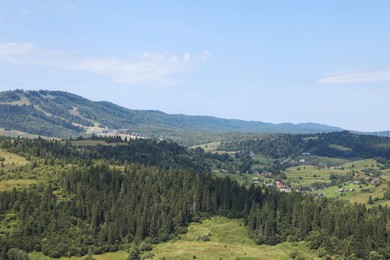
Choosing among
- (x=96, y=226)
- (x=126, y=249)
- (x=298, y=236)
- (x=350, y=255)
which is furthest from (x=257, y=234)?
(x=96, y=226)

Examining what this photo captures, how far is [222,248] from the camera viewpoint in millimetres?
172250

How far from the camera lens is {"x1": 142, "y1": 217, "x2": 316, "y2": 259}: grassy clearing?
164 metres

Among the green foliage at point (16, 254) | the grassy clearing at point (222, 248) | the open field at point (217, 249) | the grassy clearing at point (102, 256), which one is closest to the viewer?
the grassy clearing at point (222, 248)

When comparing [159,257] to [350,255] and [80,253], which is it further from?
[350,255]

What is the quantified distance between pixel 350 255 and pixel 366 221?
28070mm

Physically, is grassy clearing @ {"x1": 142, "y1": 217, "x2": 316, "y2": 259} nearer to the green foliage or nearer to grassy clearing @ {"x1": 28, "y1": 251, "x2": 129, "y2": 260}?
grassy clearing @ {"x1": 28, "y1": 251, "x2": 129, "y2": 260}

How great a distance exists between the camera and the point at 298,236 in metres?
188

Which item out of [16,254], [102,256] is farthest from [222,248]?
[16,254]

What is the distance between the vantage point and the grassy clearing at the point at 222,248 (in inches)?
6457

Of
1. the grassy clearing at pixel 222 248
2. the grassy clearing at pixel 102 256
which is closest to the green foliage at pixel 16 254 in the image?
the grassy clearing at pixel 102 256

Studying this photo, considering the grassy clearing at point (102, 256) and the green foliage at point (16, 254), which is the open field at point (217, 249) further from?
the green foliage at point (16, 254)

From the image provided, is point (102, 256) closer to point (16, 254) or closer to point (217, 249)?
point (16, 254)

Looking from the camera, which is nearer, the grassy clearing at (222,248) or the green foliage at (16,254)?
the grassy clearing at (222,248)

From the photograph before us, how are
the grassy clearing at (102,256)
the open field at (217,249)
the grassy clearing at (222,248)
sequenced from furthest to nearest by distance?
the grassy clearing at (102,256)
the open field at (217,249)
the grassy clearing at (222,248)
